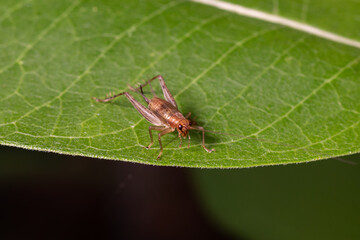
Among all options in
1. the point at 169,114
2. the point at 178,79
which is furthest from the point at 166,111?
the point at 178,79

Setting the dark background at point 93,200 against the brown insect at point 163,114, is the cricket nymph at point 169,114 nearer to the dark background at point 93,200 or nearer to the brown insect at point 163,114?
the brown insect at point 163,114

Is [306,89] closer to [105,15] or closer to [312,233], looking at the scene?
[312,233]

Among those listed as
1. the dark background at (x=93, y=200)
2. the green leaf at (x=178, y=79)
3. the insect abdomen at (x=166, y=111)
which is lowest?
the dark background at (x=93, y=200)

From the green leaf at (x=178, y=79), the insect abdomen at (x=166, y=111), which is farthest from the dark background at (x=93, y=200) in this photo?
the green leaf at (x=178, y=79)

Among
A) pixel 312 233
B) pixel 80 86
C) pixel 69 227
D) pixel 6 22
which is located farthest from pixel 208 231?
pixel 6 22

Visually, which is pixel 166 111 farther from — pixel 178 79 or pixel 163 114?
pixel 178 79

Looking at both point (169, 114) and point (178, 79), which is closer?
point (178, 79)
